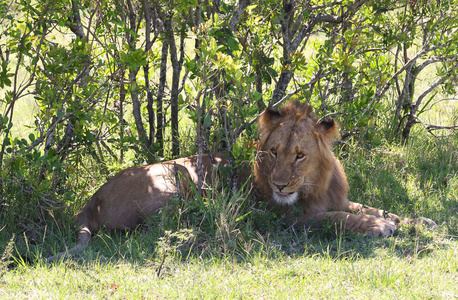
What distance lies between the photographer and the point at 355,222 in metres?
Answer: 3.69

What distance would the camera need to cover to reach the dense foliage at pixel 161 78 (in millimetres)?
3586

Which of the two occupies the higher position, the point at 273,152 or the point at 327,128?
the point at 327,128

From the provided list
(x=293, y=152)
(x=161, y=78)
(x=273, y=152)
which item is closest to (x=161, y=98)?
(x=161, y=78)

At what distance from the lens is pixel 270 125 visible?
3803 millimetres

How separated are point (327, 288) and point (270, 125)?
4.58ft

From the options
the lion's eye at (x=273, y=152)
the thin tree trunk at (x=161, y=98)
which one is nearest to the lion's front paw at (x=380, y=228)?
the lion's eye at (x=273, y=152)

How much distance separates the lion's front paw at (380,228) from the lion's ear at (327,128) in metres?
0.66

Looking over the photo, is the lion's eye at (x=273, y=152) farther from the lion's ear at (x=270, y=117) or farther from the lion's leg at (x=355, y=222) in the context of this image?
the lion's leg at (x=355, y=222)

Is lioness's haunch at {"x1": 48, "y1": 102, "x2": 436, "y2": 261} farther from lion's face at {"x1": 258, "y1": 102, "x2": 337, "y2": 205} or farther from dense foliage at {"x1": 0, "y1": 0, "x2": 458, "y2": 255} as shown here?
dense foliage at {"x1": 0, "y1": 0, "x2": 458, "y2": 255}

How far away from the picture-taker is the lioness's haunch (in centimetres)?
362

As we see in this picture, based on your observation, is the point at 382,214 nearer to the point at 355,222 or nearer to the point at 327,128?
the point at 355,222

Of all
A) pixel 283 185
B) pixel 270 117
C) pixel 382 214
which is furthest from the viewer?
pixel 382 214

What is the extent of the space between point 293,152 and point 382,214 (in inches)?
36.1

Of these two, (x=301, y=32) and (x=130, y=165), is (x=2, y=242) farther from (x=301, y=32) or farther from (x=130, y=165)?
(x=301, y=32)
